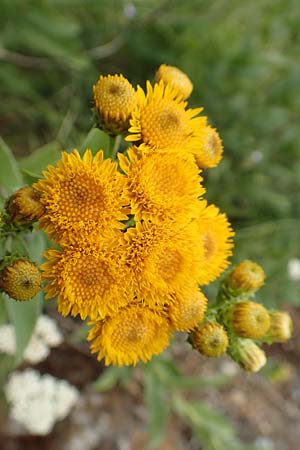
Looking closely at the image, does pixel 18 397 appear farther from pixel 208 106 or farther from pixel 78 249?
pixel 208 106

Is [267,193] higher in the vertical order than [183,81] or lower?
higher

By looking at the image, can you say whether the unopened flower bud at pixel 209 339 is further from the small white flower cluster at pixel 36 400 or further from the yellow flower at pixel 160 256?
the small white flower cluster at pixel 36 400

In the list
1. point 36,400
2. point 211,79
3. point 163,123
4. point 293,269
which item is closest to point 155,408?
point 36,400

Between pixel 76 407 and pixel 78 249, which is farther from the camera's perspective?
pixel 76 407

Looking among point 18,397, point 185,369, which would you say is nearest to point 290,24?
point 185,369

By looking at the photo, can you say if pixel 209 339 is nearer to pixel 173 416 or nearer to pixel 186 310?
pixel 186 310

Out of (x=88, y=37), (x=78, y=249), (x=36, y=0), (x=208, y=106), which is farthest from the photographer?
(x=88, y=37)
